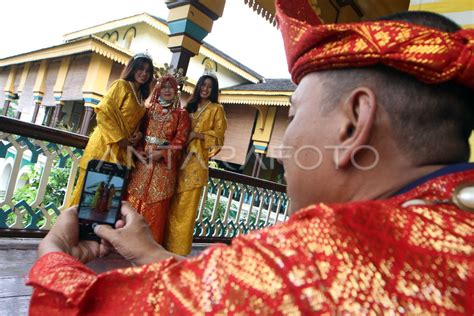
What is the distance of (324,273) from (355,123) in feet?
0.96

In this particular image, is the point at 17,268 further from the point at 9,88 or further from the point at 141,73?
the point at 9,88

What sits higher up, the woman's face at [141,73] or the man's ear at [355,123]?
the woman's face at [141,73]

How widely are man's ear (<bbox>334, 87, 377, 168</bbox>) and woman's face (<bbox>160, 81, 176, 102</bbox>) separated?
2728 millimetres

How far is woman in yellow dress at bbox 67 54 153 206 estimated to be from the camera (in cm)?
282

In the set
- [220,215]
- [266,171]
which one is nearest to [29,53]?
[266,171]

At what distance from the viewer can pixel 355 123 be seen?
596 mm

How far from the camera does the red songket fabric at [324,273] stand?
15.5 inches

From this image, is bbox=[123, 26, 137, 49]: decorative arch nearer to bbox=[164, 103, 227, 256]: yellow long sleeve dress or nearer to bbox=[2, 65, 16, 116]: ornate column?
bbox=[2, 65, 16, 116]: ornate column

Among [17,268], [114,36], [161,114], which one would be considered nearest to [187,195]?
[161,114]

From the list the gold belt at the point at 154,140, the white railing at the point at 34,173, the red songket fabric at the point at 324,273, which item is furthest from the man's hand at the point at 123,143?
the red songket fabric at the point at 324,273

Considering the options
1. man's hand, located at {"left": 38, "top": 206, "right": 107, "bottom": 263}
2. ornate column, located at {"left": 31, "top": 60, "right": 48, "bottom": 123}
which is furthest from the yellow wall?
ornate column, located at {"left": 31, "top": 60, "right": 48, "bottom": 123}

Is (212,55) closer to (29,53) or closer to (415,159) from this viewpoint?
(29,53)

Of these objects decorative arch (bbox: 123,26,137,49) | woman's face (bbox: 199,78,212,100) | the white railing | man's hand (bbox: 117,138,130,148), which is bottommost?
the white railing

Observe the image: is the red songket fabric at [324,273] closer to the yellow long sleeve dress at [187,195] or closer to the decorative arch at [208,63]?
the yellow long sleeve dress at [187,195]
